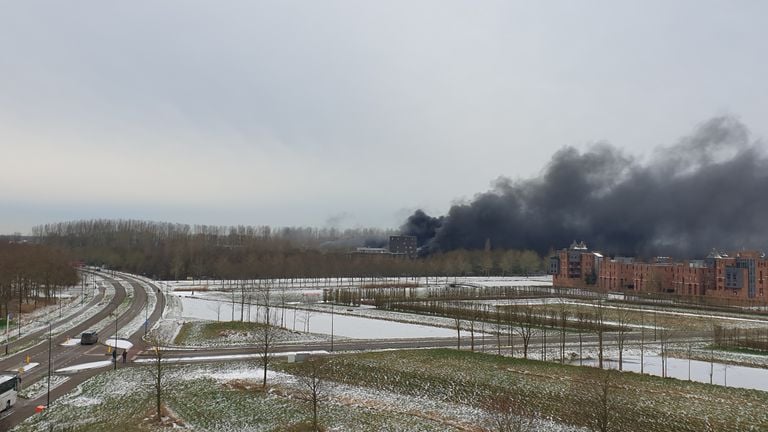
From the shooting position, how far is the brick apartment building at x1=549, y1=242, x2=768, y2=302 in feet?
274

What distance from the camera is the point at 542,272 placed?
521ft

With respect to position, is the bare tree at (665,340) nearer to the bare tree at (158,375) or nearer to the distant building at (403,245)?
the bare tree at (158,375)

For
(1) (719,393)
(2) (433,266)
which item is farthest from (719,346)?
(2) (433,266)

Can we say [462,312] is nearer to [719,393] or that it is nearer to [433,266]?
[719,393]

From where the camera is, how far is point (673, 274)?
98.3 metres

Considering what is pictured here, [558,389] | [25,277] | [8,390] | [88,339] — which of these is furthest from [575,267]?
[8,390]

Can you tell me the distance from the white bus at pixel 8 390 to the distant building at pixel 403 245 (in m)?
170

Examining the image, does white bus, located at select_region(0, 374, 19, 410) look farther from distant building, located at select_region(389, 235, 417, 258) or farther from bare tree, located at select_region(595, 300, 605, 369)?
distant building, located at select_region(389, 235, 417, 258)

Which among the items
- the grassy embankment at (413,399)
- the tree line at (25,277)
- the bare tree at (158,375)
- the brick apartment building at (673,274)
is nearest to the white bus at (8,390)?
the grassy embankment at (413,399)

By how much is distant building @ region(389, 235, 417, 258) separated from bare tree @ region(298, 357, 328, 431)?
162 m

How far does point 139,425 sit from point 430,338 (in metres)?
26.4

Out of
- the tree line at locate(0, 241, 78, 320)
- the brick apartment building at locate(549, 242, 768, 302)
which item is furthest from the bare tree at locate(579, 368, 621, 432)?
the brick apartment building at locate(549, 242, 768, 302)

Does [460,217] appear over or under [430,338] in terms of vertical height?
over

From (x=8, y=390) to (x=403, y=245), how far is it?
173545 millimetres
